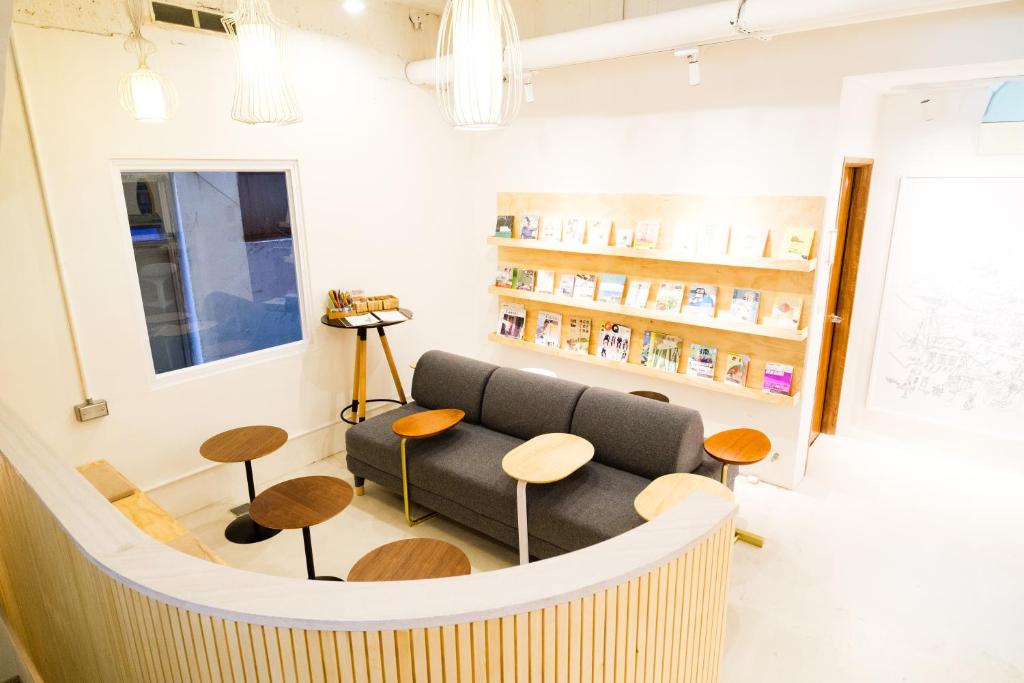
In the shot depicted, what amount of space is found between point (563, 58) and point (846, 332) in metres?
3.13

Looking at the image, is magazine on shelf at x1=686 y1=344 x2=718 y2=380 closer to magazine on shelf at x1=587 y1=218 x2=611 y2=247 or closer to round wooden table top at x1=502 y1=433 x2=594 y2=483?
magazine on shelf at x1=587 y1=218 x2=611 y2=247

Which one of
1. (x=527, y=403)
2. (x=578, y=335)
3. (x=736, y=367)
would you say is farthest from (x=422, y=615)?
(x=578, y=335)

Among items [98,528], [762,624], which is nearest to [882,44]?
[762,624]

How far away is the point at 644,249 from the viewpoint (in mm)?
4555

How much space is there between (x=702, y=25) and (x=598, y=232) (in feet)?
5.76

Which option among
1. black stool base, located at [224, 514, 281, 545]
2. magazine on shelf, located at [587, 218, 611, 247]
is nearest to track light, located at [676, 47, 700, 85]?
magazine on shelf, located at [587, 218, 611, 247]

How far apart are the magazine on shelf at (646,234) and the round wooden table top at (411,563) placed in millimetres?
2920

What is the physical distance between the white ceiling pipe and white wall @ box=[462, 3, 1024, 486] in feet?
1.64

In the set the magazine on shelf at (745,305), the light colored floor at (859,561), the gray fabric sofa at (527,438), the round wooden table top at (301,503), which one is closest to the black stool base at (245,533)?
the light colored floor at (859,561)

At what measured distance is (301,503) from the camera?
9.88 ft

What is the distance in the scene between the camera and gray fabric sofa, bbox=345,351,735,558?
3232 mm

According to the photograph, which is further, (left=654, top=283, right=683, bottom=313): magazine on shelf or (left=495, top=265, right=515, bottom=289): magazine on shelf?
(left=495, top=265, right=515, bottom=289): magazine on shelf

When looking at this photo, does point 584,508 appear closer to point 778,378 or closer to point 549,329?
point 778,378

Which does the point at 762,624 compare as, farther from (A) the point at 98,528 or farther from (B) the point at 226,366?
(B) the point at 226,366
